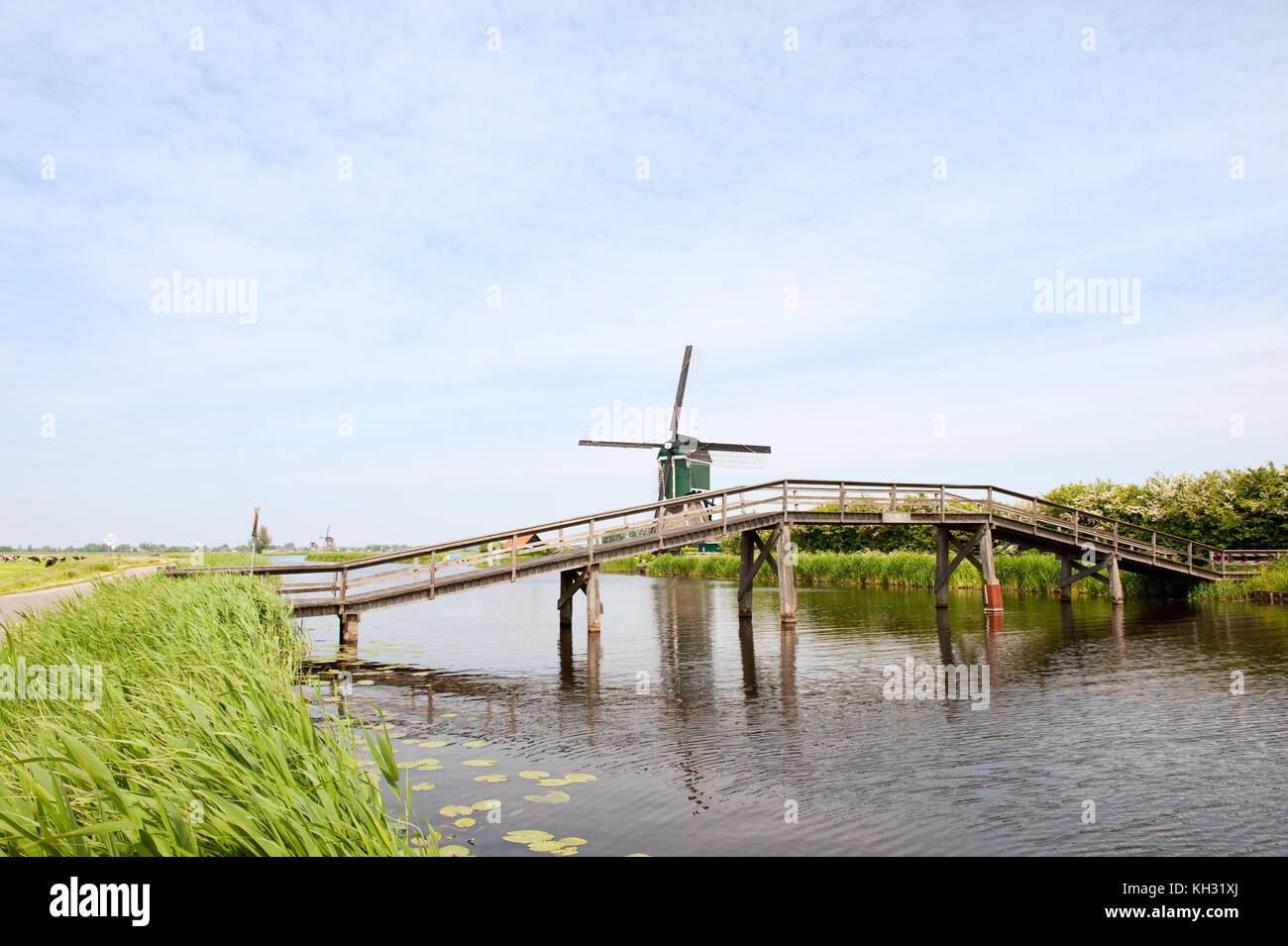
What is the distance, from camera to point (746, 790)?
828 centimetres

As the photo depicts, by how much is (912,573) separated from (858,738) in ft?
96.5

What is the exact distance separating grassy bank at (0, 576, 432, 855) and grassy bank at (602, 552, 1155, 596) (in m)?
32.6

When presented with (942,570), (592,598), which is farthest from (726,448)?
(592,598)

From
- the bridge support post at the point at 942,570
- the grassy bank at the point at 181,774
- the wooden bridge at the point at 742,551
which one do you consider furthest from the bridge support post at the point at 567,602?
the grassy bank at the point at 181,774

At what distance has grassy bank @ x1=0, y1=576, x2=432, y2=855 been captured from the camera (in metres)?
3.91

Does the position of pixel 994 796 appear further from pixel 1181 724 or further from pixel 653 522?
pixel 653 522

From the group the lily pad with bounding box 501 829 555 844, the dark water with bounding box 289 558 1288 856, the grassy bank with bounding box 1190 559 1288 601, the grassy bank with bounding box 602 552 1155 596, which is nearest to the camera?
the lily pad with bounding box 501 829 555 844

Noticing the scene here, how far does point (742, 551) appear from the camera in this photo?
2669 centimetres

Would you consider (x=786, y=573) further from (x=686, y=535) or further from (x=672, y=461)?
(x=672, y=461)

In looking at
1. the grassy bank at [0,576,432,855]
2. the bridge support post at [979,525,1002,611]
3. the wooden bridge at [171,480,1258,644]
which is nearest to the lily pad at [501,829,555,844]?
the grassy bank at [0,576,432,855]

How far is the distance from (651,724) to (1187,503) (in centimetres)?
3189

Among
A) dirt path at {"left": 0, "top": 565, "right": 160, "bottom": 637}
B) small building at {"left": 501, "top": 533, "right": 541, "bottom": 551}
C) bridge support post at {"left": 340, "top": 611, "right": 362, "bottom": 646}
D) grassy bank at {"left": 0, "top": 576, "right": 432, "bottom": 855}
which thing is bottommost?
bridge support post at {"left": 340, "top": 611, "right": 362, "bottom": 646}

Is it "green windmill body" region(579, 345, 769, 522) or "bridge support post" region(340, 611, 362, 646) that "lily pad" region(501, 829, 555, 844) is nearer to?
"bridge support post" region(340, 611, 362, 646)
